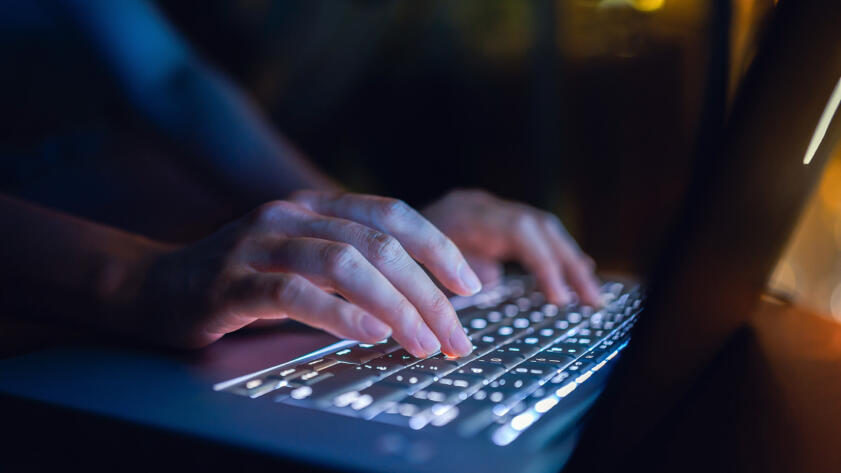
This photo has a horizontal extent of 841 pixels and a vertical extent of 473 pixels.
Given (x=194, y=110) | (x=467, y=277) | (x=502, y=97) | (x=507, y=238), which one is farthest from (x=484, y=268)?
(x=502, y=97)

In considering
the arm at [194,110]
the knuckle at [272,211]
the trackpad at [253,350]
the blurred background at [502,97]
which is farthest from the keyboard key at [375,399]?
the blurred background at [502,97]

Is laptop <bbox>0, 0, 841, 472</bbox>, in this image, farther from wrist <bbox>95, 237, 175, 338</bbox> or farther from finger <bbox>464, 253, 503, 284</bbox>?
finger <bbox>464, 253, 503, 284</bbox>

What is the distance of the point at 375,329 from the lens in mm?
440

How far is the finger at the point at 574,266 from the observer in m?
0.78

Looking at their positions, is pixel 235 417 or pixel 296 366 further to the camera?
pixel 296 366

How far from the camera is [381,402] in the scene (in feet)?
1.18

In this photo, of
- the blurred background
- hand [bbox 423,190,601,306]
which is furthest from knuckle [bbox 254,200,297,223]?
the blurred background

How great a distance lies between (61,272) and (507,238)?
1.85 ft

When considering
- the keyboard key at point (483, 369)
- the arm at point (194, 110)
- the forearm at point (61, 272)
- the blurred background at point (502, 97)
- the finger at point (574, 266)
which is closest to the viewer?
the keyboard key at point (483, 369)

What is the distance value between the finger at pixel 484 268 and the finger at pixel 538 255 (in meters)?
0.04

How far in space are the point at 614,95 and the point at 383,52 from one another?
2.07 ft

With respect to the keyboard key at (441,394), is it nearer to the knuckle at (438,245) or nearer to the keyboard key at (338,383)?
the keyboard key at (338,383)

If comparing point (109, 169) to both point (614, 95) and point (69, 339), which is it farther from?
point (614, 95)

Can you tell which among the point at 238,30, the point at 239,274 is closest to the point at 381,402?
the point at 239,274
